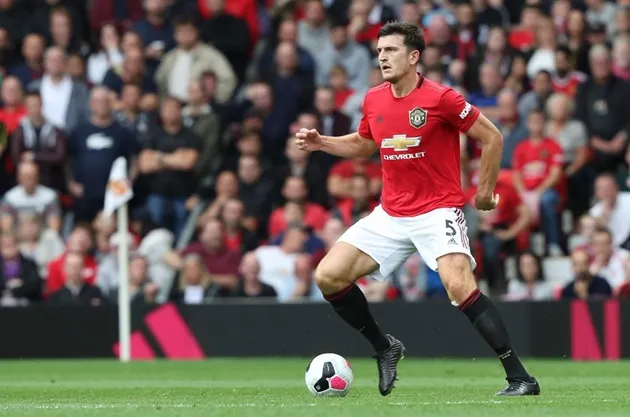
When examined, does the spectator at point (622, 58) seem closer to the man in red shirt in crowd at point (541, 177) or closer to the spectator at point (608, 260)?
the man in red shirt in crowd at point (541, 177)

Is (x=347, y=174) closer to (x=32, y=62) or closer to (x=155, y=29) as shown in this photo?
(x=155, y=29)

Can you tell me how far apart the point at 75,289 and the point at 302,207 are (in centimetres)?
302

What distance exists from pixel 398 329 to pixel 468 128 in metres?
7.36

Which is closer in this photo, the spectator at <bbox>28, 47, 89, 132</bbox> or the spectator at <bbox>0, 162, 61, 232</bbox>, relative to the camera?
the spectator at <bbox>0, 162, 61, 232</bbox>

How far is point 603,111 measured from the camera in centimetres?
1855

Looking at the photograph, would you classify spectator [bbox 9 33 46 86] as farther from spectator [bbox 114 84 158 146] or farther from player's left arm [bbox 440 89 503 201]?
player's left arm [bbox 440 89 503 201]

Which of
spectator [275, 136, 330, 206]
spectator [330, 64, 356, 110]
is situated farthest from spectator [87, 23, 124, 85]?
Answer: spectator [275, 136, 330, 206]

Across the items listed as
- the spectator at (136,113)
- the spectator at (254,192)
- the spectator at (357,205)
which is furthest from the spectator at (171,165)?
the spectator at (357,205)

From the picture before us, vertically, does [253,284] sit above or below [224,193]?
below

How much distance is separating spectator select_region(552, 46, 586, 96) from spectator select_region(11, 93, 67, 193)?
656 centimetres

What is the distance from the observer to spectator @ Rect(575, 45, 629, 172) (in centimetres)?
1844

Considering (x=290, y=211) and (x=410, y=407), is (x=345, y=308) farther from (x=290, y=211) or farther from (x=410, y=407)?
(x=290, y=211)

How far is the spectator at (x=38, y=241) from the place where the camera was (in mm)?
18641

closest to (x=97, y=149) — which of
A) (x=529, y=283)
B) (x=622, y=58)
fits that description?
(x=529, y=283)
